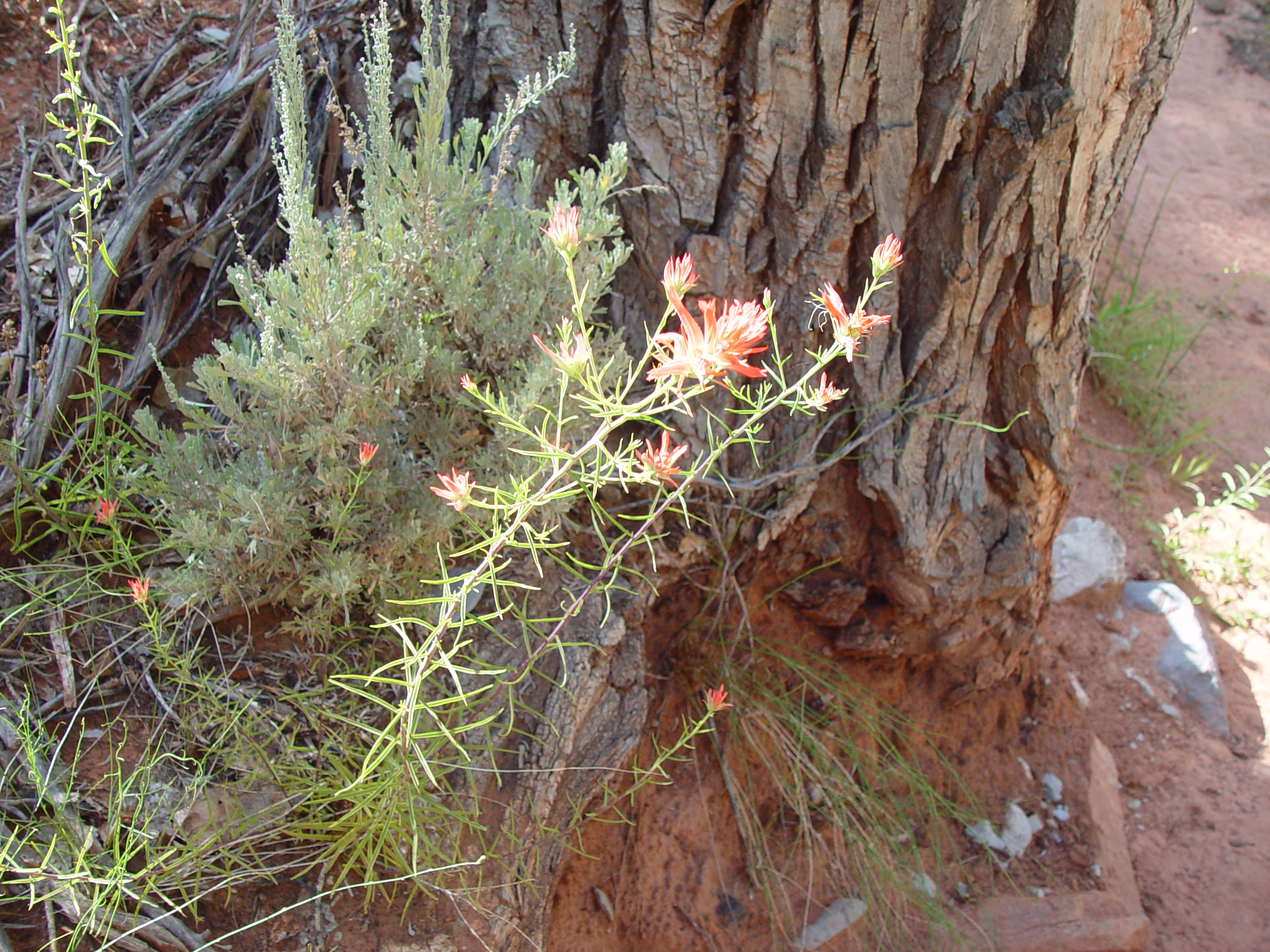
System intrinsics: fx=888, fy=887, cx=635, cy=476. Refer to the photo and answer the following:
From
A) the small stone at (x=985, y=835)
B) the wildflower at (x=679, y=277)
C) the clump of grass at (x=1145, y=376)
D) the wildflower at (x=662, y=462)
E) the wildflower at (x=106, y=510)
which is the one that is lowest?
the small stone at (x=985, y=835)

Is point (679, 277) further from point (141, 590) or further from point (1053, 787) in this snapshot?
point (1053, 787)

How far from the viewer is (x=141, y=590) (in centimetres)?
144

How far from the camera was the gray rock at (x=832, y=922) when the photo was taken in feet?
7.04

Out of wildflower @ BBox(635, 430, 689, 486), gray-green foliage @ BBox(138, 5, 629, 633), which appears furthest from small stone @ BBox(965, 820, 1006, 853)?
wildflower @ BBox(635, 430, 689, 486)

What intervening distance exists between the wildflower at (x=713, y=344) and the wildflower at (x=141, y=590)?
3.22 ft

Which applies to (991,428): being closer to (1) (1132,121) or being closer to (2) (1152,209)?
(1) (1132,121)

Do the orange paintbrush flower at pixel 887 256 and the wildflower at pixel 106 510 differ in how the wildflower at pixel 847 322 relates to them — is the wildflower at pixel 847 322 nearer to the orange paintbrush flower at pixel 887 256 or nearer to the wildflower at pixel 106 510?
the orange paintbrush flower at pixel 887 256

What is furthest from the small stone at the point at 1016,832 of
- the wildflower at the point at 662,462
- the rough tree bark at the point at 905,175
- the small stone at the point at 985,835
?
the wildflower at the point at 662,462

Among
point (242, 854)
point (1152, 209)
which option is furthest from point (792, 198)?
point (1152, 209)

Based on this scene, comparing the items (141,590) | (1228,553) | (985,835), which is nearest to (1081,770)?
(985,835)

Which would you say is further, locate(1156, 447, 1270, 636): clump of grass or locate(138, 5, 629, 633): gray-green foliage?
locate(1156, 447, 1270, 636): clump of grass

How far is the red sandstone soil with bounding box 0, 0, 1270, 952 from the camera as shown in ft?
6.51

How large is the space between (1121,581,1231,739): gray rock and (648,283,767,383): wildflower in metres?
2.84

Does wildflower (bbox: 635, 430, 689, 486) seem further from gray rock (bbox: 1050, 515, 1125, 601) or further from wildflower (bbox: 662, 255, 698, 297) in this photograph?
gray rock (bbox: 1050, 515, 1125, 601)
